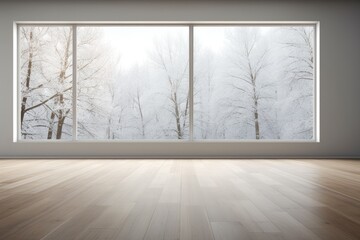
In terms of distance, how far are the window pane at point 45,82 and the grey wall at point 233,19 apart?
9.1 inches

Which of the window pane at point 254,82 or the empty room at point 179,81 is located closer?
the empty room at point 179,81

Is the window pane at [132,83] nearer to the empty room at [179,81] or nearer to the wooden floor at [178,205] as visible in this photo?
the empty room at [179,81]

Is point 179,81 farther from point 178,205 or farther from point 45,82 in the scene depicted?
point 178,205

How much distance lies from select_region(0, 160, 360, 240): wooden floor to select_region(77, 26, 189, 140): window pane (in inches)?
88.8

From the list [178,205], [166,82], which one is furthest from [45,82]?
[178,205]

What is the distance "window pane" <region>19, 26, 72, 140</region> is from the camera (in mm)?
6664

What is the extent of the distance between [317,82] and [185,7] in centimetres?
250

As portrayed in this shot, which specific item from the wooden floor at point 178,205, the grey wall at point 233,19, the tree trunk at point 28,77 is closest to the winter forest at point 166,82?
the tree trunk at point 28,77

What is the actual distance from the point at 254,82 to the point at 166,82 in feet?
4.86

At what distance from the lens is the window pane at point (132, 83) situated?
667 centimetres

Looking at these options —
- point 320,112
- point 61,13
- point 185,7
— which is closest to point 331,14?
point 320,112

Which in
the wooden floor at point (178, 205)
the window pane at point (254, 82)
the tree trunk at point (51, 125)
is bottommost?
the wooden floor at point (178, 205)

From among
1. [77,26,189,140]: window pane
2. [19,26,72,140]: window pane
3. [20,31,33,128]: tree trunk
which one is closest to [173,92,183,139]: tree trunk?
[77,26,189,140]: window pane

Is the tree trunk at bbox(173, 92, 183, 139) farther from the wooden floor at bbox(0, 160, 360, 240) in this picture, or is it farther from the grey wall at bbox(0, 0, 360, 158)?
the wooden floor at bbox(0, 160, 360, 240)
